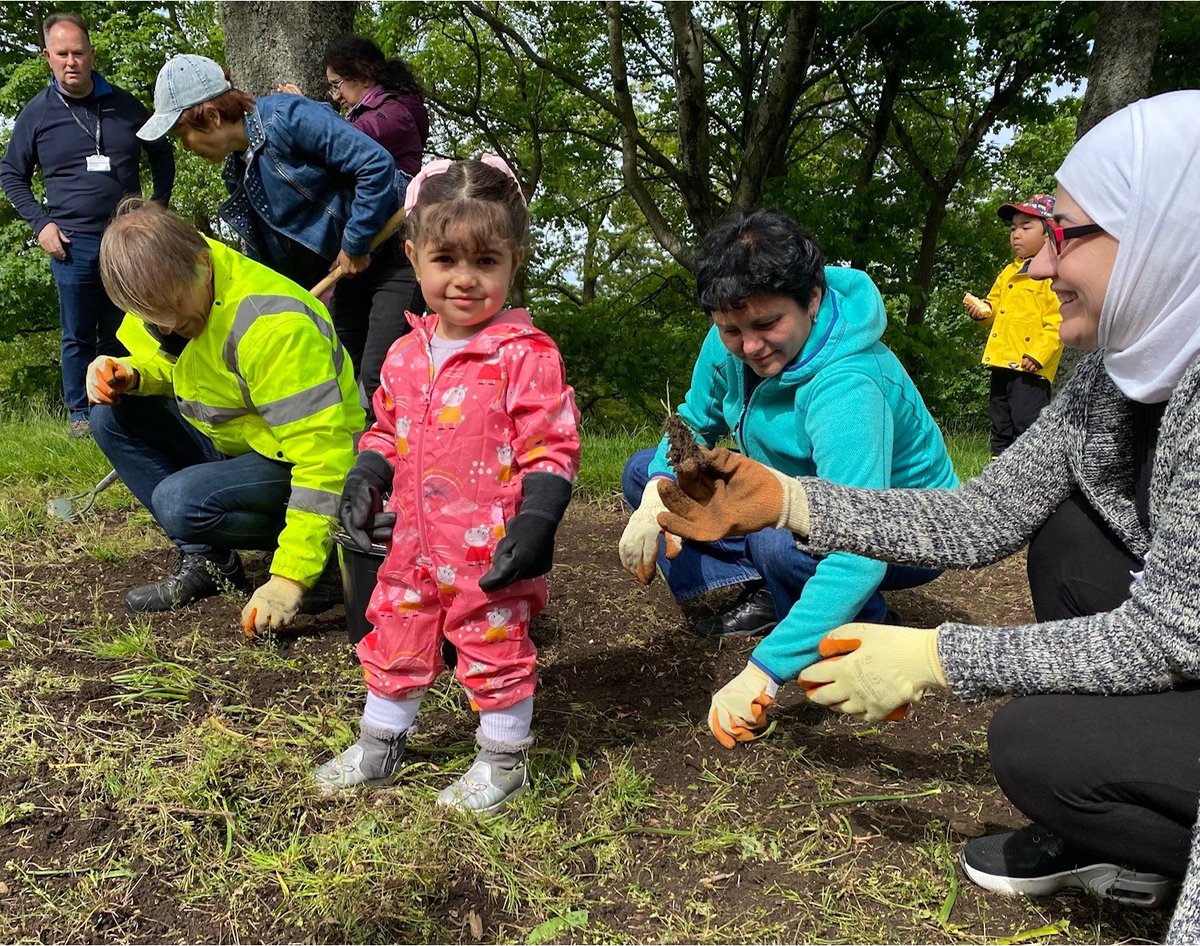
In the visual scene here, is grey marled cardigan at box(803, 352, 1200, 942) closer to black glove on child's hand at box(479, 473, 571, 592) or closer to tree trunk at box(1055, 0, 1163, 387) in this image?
black glove on child's hand at box(479, 473, 571, 592)

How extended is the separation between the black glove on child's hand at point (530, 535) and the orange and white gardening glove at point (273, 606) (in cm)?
102

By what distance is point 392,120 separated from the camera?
3.92m

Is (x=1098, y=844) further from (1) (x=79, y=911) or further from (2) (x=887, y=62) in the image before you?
(2) (x=887, y=62)

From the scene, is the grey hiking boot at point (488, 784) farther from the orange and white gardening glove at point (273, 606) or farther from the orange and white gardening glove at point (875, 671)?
the orange and white gardening glove at point (273, 606)

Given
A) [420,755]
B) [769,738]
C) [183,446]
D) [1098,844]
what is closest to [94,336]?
[183,446]

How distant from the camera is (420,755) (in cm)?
227

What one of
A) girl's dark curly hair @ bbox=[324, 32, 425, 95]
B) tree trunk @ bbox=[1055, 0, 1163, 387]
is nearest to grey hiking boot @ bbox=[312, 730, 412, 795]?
girl's dark curly hair @ bbox=[324, 32, 425, 95]

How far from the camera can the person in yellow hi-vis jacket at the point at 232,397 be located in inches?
102

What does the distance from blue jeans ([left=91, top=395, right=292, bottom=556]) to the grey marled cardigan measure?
181 cm

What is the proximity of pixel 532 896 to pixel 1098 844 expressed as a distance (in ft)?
3.36

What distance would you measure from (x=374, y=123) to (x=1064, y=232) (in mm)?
3119

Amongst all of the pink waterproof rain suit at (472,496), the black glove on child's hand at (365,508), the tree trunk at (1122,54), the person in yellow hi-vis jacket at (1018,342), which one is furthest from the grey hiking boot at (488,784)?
the tree trunk at (1122,54)

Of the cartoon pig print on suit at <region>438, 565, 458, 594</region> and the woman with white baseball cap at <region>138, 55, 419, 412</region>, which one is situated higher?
the woman with white baseball cap at <region>138, 55, 419, 412</region>

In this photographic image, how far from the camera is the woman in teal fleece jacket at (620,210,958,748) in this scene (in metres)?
2.07
